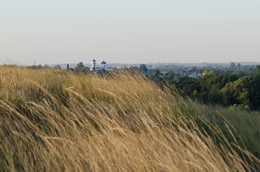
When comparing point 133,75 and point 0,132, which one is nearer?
point 0,132

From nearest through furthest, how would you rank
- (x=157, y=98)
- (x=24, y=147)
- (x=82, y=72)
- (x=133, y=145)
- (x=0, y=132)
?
(x=133, y=145) → (x=24, y=147) → (x=0, y=132) → (x=157, y=98) → (x=82, y=72)

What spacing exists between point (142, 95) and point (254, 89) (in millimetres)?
16852

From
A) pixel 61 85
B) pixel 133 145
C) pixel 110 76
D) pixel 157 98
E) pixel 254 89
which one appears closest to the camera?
pixel 133 145

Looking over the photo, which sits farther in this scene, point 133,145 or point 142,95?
point 142,95

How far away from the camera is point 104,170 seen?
2957 millimetres

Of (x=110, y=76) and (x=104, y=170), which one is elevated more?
(x=110, y=76)

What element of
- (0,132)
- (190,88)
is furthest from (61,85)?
(190,88)

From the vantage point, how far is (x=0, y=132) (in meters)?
4.21

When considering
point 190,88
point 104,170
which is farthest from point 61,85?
point 190,88

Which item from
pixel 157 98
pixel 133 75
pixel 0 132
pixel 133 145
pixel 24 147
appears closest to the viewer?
pixel 133 145

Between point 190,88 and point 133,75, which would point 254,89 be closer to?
point 190,88

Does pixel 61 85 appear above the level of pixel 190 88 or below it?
above

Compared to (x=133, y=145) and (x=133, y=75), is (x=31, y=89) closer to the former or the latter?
(x=133, y=75)

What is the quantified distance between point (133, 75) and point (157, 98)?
137 centimetres
